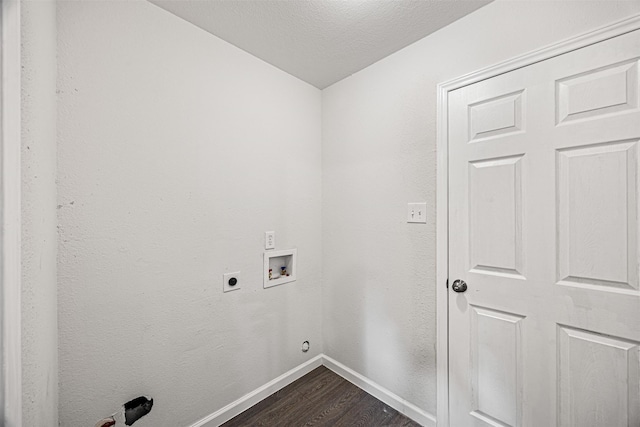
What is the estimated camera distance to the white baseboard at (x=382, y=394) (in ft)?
5.21

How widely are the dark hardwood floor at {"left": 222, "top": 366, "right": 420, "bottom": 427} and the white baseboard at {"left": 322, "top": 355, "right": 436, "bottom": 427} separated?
3 centimetres

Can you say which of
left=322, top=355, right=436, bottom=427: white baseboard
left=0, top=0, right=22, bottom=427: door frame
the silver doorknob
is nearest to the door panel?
the silver doorknob

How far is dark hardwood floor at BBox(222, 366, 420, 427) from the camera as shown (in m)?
1.62

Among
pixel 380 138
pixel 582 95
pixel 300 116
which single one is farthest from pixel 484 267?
pixel 300 116

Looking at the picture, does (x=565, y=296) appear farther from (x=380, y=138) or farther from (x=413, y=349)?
(x=380, y=138)

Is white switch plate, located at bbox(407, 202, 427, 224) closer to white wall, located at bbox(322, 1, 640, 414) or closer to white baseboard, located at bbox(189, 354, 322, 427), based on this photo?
white wall, located at bbox(322, 1, 640, 414)

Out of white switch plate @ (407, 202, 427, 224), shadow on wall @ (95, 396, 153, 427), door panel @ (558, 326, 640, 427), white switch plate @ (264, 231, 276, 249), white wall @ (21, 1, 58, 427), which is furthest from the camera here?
white switch plate @ (264, 231, 276, 249)

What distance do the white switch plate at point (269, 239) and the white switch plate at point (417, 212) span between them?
0.96 metres

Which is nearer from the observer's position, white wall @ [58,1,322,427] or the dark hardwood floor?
white wall @ [58,1,322,427]

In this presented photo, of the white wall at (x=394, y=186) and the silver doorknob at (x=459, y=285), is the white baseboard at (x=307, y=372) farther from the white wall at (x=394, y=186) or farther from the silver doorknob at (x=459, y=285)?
the silver doorknob at (x=459, y=285)

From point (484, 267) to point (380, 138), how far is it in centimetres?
104

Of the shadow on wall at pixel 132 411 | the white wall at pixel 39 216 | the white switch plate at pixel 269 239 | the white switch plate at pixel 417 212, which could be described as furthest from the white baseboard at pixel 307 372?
the white switch plate at pixel 417 212

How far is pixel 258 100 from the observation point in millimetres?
1823

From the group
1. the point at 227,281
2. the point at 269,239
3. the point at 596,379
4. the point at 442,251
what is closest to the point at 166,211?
the point at 227,281
